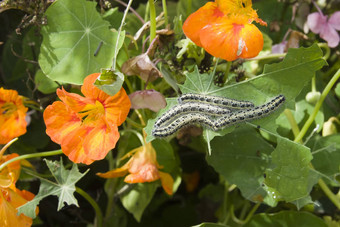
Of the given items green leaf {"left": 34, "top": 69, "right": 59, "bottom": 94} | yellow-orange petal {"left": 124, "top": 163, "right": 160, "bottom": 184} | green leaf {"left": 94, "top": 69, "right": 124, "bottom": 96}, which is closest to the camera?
green leaf {"left": 94, "top": 69, "right": 124, "bottom": 96}

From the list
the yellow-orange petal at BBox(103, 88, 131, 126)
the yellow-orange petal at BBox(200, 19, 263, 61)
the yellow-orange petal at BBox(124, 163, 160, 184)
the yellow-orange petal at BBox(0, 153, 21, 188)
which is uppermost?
the yellow-orange petal at BBox(200, 19, 263, 61)

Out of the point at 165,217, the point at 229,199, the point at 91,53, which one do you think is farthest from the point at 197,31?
the point at 165,217

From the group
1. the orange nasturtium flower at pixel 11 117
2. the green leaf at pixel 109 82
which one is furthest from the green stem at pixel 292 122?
the orange nasturtium flower at pixel 11 117

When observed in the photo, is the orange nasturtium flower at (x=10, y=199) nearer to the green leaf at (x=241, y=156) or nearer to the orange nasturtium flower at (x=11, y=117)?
the orange nasturtium flower at (x=11, y=117)

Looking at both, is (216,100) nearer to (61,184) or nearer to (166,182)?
(166,182)

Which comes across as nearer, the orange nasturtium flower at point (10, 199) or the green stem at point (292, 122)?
the orange nasturtium flower at point (10, 199)

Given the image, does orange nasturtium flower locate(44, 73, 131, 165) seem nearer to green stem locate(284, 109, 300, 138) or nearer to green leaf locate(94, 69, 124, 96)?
green leaf locate(94, 69, 124, 96)

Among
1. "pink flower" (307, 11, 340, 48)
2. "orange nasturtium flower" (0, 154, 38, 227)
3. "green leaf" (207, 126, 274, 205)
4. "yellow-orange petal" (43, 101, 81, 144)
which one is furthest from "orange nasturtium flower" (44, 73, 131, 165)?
"pink flower" (307, 11, 340, 48)
